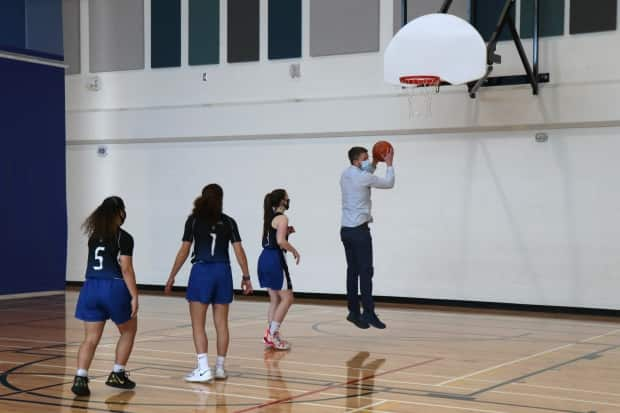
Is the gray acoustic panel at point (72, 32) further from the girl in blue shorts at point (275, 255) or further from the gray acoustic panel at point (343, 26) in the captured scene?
the girl in blue shorts at point (275, 255)

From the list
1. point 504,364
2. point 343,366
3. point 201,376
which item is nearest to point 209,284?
point 201,376

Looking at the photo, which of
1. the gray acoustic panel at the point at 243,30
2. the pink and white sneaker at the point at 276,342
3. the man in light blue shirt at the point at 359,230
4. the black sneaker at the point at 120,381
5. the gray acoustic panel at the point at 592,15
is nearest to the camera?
the black sneaker at the point at 120,381

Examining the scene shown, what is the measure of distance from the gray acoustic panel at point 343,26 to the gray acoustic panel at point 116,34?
3453 mm

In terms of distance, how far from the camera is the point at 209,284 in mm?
7844

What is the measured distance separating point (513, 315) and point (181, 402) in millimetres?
7754

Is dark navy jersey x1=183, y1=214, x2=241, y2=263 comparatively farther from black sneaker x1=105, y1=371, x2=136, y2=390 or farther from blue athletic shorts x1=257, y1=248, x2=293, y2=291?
blue athletic shorts x1=257, y1=248, x2=293, y2=291

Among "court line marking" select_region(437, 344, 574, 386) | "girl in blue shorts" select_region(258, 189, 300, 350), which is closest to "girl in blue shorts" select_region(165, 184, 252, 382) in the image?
"girl in blue shorts" select_region(258, 189, 300, 350)

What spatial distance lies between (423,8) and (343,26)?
1.39 metres

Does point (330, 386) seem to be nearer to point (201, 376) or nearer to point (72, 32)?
point (201, 376)

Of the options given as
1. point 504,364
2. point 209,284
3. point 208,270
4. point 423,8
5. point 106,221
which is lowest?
point 504,364

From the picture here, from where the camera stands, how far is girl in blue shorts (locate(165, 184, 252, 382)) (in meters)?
7.86

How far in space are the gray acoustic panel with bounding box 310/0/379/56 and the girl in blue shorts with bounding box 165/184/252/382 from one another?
26.4 ft

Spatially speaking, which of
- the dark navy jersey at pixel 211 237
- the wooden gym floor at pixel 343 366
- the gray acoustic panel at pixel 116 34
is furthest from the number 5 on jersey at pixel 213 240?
the gray acoustic panel at pixel 116 34

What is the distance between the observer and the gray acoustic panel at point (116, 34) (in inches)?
689
